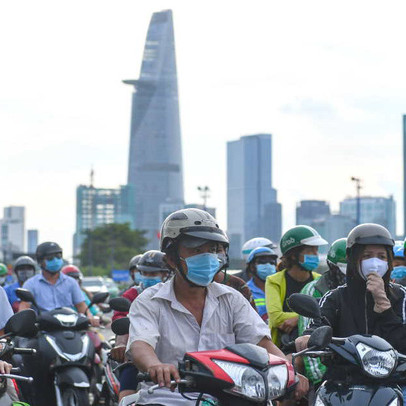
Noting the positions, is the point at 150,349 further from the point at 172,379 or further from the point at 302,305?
the point at 302,305

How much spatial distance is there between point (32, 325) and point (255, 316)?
1338mm

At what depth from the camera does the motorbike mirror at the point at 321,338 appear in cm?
530

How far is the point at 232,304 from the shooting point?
5.43m

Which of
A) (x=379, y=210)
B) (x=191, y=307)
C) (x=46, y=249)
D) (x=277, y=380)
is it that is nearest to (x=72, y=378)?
(x=46, y=249)

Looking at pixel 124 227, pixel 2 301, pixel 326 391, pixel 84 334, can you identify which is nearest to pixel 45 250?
pixel 84 334

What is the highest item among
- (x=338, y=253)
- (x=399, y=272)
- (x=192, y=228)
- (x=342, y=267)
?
(x=192, y=228)

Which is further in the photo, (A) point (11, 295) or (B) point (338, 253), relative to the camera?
(A) point (11, 295)

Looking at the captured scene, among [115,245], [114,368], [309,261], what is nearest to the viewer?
[309,261]

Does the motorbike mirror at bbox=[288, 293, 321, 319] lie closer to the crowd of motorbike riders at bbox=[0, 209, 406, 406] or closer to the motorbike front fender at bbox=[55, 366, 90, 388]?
the crowd of motorbike riders at bbox=[0, 209, 406, 406]

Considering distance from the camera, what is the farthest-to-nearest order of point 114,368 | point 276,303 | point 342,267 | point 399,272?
point 399,272, point 114,368, point 276,303, point 342,267

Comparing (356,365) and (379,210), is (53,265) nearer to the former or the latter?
(356,365)

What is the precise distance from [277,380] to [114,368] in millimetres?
4740

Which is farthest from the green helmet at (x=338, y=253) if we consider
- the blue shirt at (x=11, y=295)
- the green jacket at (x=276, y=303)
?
the blue shirt at (x=11, y=295)

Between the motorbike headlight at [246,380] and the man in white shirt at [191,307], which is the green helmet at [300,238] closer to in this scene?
the man in white shirt at [191,307]
